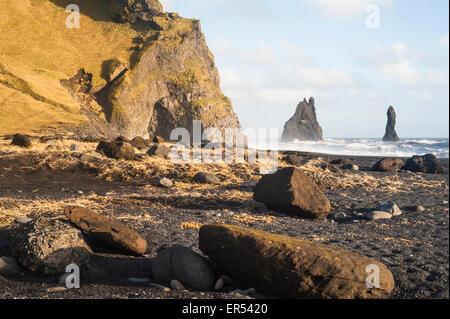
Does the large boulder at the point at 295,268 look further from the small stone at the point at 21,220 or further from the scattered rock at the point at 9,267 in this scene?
the small stone at the point at 21,220

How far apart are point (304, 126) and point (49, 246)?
318ft

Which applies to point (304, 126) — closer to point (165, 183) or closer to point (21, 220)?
point (165, 183)

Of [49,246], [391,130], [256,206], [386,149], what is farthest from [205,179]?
[391,130]

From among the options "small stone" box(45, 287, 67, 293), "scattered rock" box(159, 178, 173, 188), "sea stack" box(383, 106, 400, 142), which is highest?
"sea stack" box(383, 106, 400, 142)

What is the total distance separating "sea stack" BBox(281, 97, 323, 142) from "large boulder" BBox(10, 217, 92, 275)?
95602 mm

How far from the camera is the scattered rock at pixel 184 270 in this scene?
144 inches

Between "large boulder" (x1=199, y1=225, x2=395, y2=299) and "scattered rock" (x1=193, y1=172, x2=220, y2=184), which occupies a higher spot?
"scattered rock" (x1=193, y1=172, x2=220, y2=184)

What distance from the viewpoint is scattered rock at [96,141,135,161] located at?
43.3 ft

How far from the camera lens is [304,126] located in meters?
96.0

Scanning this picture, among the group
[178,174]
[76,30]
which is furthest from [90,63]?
[178,174]

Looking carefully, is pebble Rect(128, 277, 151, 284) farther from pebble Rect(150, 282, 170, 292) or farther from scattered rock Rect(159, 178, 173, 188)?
scattered rock Rect(159, 178, 173, 188)

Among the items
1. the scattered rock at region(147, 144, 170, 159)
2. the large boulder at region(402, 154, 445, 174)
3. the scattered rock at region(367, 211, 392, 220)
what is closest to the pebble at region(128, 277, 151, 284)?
the scattered rock at region(367, 211, 392, 220)

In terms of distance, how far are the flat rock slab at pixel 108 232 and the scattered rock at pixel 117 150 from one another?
873 cm
